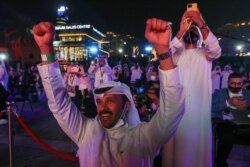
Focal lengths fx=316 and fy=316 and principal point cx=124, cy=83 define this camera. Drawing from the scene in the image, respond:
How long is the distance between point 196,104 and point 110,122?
1307 mm

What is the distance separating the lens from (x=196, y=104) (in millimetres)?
3090

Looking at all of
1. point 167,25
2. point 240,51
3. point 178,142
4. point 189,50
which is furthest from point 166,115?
point 240,51

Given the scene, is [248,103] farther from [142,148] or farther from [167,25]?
[167,25]

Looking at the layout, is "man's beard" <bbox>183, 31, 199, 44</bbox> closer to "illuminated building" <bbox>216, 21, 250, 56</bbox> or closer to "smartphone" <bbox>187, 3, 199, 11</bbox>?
"smartphone" <bbox>187, 3, 199, 11</bbox>

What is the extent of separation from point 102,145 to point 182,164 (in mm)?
1344

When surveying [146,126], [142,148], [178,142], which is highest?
[146,126]

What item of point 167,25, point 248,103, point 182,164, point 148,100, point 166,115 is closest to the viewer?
point 167,25

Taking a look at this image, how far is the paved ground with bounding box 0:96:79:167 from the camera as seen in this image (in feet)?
17.9

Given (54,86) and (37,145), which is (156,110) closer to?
(54,86)

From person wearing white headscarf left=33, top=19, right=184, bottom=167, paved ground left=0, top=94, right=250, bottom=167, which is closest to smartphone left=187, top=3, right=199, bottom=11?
person wearing white headscarf left=33, top=19, right=184, bottom=167

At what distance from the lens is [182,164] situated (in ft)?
10.2

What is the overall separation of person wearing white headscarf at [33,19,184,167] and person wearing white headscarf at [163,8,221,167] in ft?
3.47

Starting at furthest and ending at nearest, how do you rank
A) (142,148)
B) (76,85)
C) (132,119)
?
1. (76,85)
2. (132,119)
3. (142,148)

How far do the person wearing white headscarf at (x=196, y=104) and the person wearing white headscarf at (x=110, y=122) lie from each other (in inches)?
41.7
